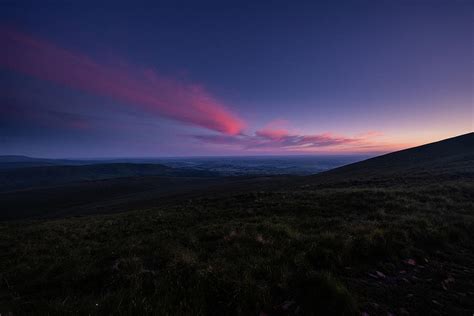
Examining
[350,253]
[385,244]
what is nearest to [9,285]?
[350,253]

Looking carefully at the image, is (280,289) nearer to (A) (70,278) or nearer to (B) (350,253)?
(B) (350,253)

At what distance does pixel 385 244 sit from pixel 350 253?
1.36m

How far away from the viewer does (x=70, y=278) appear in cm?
528

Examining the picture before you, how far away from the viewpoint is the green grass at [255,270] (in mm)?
3861

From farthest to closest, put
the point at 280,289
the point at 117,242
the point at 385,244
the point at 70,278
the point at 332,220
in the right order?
the point at 332,220
the point at 117,242
the point at 385,244
the point at 70,278
the point at 280,289

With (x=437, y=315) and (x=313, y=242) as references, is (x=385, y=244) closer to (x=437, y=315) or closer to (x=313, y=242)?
(x=313, y=242)

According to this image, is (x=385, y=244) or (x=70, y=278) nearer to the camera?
(x=70, y=278)

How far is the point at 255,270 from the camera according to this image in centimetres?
495

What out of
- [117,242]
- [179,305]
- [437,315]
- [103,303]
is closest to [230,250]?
[179,305]

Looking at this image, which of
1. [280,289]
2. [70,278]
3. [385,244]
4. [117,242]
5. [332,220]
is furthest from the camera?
[332,220]

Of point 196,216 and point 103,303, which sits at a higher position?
point 103,303

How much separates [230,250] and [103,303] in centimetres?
340

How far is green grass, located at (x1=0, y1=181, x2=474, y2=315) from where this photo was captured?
12.7 ft

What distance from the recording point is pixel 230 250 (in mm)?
6379
